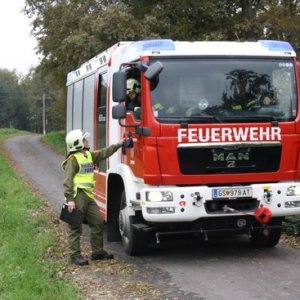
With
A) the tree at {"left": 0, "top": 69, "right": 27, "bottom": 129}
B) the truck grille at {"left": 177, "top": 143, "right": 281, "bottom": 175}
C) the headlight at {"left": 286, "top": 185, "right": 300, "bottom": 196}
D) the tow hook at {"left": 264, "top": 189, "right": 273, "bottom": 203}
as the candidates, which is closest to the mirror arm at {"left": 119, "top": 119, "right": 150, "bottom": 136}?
the truck grille at {"left": 177, "top": 143, "right": 281, "bottom": 175}

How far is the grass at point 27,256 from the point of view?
6.21 m

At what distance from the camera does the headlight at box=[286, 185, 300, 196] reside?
7.75m

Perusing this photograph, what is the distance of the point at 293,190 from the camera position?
7.78 metres

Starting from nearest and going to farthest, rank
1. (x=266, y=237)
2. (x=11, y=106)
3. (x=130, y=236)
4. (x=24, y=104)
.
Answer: (x=130, y=236) < (x=266, y=237) < (x=11, y=106) < (x=24, y=104)

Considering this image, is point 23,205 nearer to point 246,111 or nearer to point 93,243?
point 93,243

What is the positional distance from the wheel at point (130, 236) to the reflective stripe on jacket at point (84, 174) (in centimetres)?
61

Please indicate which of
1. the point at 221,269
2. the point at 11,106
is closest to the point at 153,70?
the point at 221,269

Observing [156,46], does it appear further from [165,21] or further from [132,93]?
[165,21]

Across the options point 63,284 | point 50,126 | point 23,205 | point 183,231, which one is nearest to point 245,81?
point 183,231

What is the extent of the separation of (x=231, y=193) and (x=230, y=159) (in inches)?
17.3

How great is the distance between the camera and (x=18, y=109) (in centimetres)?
11244

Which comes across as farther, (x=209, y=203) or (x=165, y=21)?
(x=165, y=21)

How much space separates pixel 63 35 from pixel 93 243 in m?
17.4

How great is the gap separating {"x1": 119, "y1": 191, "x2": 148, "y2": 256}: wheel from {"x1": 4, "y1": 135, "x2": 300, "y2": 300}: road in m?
0.13
